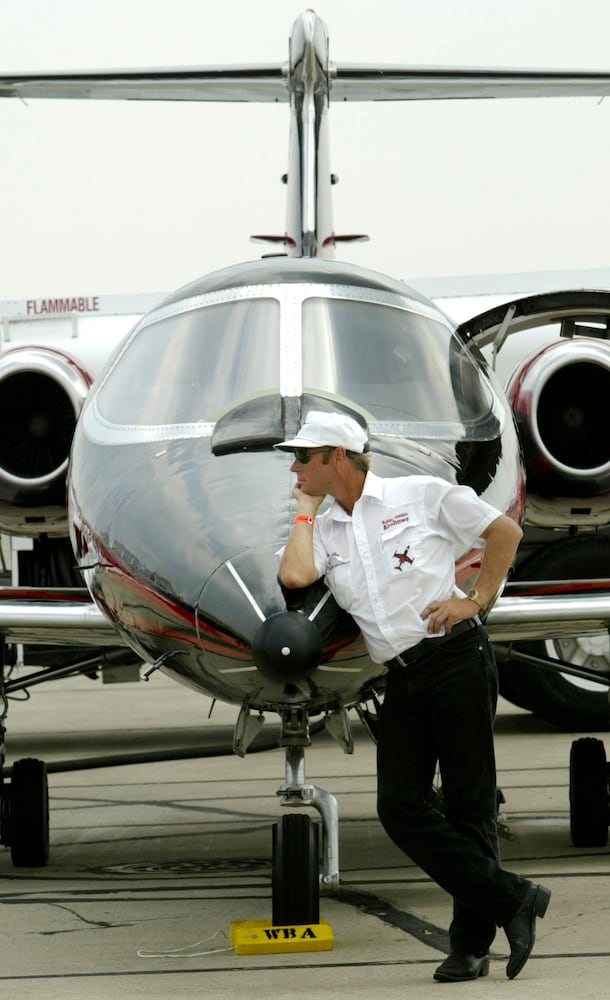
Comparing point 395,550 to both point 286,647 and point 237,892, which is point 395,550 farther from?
point 237,892

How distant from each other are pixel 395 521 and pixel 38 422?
3823 mm

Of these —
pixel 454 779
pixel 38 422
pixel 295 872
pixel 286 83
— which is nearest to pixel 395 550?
pixel 454 779

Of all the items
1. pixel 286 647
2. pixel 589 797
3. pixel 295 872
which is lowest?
pixel 295 872

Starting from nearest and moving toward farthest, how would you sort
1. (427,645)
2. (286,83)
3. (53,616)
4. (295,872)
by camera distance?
(427,645) < (295,872) < (53,616) < (286,83)

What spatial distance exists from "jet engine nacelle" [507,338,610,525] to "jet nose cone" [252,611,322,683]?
352 cm

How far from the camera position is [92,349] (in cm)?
1322

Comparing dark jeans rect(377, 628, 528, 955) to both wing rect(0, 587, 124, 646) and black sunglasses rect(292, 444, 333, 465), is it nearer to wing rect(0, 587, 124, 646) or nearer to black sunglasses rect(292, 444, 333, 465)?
black sunglasses rect(292, 444, 333, 465)

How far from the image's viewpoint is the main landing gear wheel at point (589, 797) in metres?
7.88

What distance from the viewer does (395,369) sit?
6.42 m

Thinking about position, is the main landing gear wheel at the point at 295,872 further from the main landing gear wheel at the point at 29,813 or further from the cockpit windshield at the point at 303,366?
the main landing gear wheel at the point at 29,813

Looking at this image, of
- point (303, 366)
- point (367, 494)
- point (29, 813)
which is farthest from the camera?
point (29, 813)

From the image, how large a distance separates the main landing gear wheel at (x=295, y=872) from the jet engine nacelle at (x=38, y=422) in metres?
3.02

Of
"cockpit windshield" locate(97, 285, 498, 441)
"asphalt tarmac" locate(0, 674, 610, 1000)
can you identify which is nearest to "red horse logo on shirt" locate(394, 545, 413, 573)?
"cockpit windshield" locate(97, 285, 498, 441)

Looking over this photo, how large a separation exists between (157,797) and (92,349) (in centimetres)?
440
